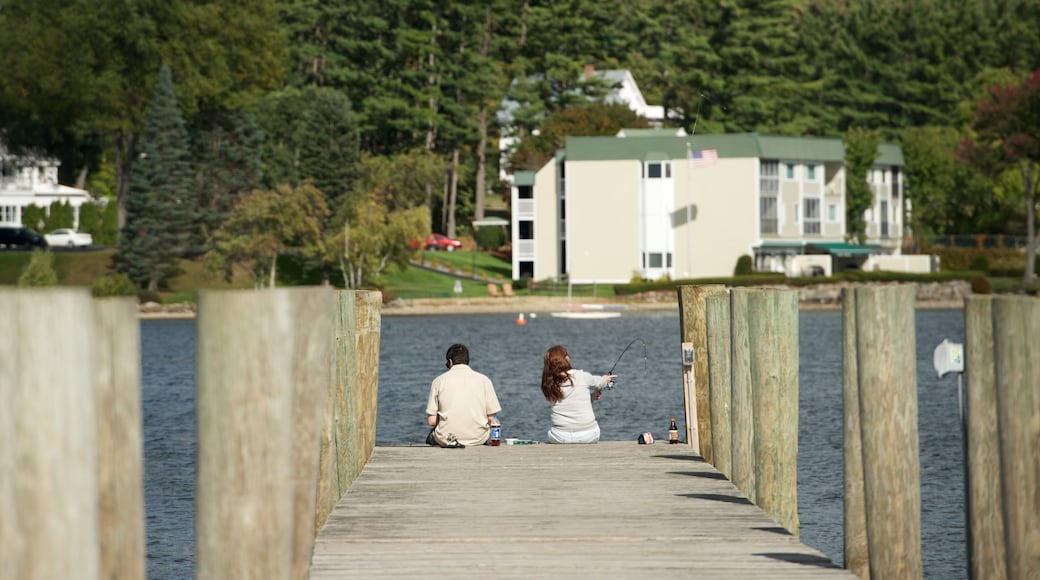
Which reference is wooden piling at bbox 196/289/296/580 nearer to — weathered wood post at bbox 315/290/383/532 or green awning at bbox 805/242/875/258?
weathered wood post at bbox 315/290/383/532

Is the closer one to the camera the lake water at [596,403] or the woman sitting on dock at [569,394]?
the woman sitting on dock at [569,394]

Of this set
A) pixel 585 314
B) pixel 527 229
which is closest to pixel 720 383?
pixel 585 314

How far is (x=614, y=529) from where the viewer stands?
1053cm

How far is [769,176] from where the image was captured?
292 feet

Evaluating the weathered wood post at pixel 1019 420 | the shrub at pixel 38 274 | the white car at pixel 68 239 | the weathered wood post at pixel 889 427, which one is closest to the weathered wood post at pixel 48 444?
the weathered wood post at pixel 1019 420

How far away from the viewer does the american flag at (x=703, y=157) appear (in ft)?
271

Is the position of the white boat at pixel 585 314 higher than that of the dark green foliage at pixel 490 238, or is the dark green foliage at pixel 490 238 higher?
the dark green foliage at pixel 490 238

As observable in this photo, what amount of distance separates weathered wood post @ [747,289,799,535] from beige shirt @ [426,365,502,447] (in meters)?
3.39

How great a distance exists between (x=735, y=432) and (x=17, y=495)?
8.13 m

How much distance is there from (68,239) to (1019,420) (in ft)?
290

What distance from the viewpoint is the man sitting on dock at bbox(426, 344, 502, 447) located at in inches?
575

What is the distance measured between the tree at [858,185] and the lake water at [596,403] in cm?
1258

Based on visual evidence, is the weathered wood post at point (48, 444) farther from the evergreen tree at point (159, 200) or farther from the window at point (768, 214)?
the window at point (768, 214)

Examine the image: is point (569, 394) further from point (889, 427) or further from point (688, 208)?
point (688, 208)
